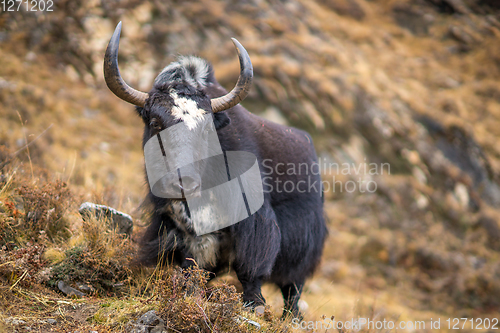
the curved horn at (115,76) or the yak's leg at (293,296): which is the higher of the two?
the curved horn at (115,76)

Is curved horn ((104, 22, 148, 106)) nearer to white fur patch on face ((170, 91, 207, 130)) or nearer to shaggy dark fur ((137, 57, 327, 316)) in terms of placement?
shaggy dark fur ((137, 57, 327, 316))

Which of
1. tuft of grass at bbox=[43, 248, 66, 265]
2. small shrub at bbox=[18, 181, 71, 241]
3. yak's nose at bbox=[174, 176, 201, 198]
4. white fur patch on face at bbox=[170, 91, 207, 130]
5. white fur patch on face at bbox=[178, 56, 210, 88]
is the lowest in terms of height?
tuft of grass at bbox=[43, 248, 66, 265]

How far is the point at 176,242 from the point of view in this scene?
12.0 ft

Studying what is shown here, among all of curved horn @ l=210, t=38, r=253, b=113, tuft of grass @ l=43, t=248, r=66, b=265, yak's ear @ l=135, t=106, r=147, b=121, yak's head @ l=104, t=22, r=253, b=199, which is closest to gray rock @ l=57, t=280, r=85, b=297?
tuft of grass @ l=43, t=248, r=66, b=265

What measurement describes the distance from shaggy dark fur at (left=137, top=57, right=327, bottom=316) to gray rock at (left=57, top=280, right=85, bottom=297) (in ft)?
2.30

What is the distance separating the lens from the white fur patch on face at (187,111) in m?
3.25

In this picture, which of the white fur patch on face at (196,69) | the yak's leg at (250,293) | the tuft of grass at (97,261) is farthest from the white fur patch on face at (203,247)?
the white fur patch on face at (196,69)

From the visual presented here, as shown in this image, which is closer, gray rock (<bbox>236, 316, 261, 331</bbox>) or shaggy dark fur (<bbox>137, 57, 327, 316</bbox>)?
gray rock (<bbox>236, 316, 261, 331</bbox>)

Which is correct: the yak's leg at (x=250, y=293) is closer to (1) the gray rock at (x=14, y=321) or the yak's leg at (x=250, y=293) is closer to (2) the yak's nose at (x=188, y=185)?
(2) the yak's nose at (x=188, y=185)

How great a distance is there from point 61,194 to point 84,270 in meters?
1.09

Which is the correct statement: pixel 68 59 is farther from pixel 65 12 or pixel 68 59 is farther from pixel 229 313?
pixel 229 313

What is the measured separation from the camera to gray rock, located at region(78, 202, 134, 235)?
152 inches

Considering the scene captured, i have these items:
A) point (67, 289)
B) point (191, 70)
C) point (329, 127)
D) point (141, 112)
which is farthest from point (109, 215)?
point (329, 127)

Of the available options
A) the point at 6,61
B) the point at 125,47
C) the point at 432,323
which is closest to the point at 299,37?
the point at 125,47
